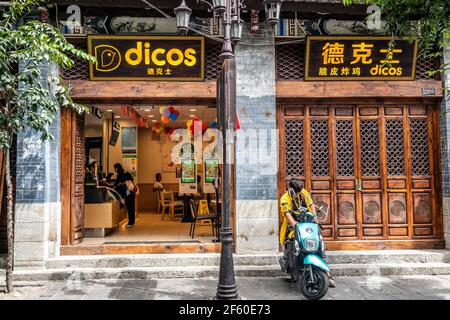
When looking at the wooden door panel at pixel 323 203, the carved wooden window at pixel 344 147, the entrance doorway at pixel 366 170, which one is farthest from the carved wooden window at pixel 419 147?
the wooden door panel at pixel 323 203

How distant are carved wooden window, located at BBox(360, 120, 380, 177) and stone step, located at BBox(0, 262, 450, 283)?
1919mm

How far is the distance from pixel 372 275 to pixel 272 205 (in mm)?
2276

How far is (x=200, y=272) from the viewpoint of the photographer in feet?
24.3

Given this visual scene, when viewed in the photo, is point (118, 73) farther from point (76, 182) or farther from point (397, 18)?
point (397, 18)

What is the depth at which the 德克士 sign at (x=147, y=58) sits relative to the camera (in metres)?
7.73

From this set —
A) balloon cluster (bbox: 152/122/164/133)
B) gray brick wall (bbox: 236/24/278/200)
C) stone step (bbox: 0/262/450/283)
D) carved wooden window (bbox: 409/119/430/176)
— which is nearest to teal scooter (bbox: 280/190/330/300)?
stone step (bbox: 0/262/450/283)

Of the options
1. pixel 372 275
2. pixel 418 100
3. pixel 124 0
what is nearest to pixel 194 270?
pixel 372 275

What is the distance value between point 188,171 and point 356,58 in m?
8.64

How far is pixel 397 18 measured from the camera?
Result: 6.39 metres

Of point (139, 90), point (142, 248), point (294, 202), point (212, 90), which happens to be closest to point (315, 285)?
point (294, 202)

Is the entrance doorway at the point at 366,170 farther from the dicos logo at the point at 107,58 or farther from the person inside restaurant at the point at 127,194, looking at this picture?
the person inside restaurant at the point at 127,194

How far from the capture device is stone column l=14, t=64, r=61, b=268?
736 cm

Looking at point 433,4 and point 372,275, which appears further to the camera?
point 372,275

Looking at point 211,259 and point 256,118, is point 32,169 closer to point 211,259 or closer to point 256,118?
point 211,259
